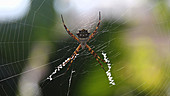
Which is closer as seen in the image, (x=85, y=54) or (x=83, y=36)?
(x=83, y=36)

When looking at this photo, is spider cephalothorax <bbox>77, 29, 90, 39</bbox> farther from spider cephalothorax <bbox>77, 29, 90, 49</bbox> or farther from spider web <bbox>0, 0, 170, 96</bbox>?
spider web <bbox>0, 0, 170, 96</bbox>

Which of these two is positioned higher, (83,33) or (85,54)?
(83,33)

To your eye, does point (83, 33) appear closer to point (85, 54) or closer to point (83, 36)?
point (83, 36)

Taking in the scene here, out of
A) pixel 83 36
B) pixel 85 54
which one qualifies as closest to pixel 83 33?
pixel 83 36

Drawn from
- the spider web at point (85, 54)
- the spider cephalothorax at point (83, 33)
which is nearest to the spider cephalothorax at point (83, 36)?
the spider cephalothorax at point (83, 33)

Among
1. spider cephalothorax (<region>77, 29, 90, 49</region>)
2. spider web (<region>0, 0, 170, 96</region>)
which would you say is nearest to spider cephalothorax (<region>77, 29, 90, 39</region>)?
spider cephalothorax (<region>77, 29, 90, 49</region>)

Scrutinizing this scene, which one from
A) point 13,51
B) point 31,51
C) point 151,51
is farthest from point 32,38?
point 151,51

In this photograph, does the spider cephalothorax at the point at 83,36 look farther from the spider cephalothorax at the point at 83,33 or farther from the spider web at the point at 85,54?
the spider web at the point at 85,54

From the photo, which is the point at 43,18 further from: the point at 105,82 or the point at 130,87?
the point at 130,87
